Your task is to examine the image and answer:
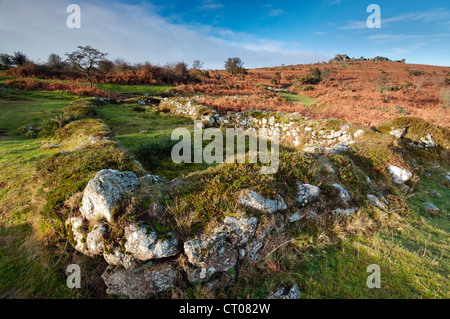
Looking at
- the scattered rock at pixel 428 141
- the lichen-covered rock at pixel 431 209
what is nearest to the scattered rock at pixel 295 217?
the lichen-covered rock at pixel 431 209

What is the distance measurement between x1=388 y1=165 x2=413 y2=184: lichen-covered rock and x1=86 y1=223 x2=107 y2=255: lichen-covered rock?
846 centimetres

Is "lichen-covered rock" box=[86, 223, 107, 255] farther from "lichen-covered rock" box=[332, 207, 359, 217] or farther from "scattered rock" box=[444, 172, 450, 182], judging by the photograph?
"scattered rock" box=[444, 172, 450, 182]

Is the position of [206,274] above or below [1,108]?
below

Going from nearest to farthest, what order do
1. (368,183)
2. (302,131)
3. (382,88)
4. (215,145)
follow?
(368,183) → (215,145) → (302,131) → (382,88)

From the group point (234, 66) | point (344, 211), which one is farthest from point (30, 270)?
point (234, 66)

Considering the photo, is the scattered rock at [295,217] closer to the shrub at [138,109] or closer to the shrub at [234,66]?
the shrub at [138,109]

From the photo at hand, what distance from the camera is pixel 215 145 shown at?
9.63 m

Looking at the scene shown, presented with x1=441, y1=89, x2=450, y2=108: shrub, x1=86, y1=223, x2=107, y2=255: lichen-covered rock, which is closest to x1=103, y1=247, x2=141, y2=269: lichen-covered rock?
x1=86, y1=223, x2=107, y2=255: lichen-covered rock

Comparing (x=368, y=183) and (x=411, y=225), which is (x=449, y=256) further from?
(x=368, y=183)

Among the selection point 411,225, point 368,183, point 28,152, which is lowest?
point 411,225

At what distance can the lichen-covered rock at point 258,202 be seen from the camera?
3.73 meters

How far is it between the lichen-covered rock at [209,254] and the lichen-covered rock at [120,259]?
0.87m
